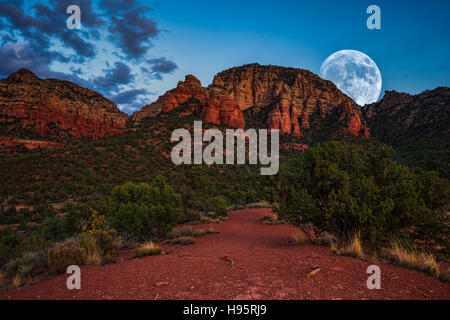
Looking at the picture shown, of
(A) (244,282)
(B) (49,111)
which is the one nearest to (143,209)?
(A) (244,282)

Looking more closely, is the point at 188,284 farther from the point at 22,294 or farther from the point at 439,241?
the point at 439,241

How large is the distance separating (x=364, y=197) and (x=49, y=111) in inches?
2900

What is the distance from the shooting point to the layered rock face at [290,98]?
78.6 meters

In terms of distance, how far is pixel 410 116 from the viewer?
68.2 meters

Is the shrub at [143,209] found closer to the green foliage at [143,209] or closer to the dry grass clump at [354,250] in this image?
the green foliage at [143,209]

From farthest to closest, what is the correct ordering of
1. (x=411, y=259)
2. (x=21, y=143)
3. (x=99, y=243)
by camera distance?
1. (x=21, y=143)
2. (x=99, y=243)
3. (x=411, y=259)

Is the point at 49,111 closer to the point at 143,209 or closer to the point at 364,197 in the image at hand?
the point at 143,209

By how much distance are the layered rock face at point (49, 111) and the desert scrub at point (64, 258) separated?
179ft

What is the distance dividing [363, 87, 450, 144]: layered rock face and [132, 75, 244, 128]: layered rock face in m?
47.4

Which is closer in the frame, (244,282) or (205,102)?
(244,282)

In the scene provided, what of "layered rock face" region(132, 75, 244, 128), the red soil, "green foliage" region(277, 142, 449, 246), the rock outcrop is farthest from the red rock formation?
"green foliage" region(277, 142, 449, 246)

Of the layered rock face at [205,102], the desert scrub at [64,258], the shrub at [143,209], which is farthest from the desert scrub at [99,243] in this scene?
the layered rock face at [205,102]

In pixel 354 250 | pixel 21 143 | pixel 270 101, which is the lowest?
pixel 354 250

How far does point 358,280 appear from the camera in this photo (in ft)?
12.2
